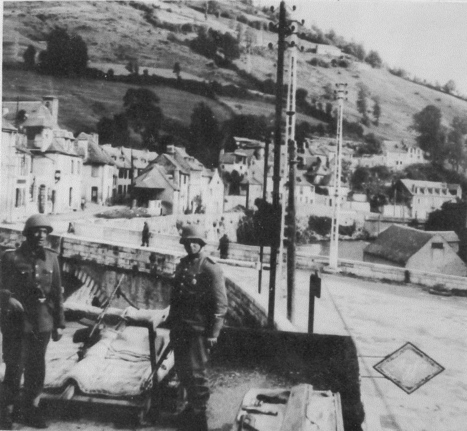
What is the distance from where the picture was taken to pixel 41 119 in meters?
4.07

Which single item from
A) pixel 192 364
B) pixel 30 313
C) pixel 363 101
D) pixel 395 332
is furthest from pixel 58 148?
pixel 395 332

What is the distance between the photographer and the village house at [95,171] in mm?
4160

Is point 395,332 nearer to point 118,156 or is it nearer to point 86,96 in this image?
point 118,156

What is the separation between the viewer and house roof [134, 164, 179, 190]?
419cm

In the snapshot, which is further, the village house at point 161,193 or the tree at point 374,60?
the village house at point 161,193

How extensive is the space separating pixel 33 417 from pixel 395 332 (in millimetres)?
2948

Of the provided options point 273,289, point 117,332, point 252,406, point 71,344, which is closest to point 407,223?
point 273,289

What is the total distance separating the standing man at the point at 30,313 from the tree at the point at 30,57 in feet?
5.13

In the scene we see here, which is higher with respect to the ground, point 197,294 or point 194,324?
point 197,294

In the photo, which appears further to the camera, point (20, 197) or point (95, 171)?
point (95, 171)

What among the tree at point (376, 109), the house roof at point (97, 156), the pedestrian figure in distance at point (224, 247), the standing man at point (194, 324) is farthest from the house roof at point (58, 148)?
the tree at point (376, 109)

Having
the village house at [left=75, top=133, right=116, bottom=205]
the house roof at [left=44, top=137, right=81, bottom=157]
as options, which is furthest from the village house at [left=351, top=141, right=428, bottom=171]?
the house roof at [left=44, top=137, right=81, bottom=157]

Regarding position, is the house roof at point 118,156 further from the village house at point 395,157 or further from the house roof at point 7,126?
the village house at point 395,157

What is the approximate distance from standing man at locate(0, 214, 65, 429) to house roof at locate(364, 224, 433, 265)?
2871 millimetres
